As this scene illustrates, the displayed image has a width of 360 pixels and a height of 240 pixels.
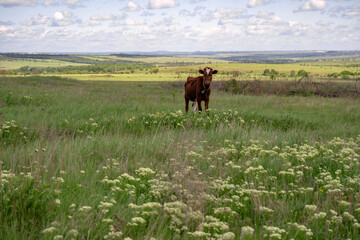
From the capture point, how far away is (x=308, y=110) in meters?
16.6

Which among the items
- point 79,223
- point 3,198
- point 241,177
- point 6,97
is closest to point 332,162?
point 241,177

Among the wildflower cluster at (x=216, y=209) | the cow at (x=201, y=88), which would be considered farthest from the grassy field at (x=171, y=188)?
the cow at (x=201, y=88)

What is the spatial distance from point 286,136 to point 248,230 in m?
6.86

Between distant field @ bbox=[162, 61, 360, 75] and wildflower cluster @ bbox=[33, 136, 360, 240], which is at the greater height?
distant field @ bbox=[162, 61, 360, 75]

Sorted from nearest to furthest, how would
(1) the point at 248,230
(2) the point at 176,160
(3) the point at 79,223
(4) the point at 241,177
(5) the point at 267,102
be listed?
(1) the point at 248,230, (3) the point at 79,223, (4) the point at 241,177, (2) the point at 176,160, (5) the point at 267,102

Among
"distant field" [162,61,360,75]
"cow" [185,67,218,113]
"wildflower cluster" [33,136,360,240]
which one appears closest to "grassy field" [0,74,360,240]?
"wildflower cluster" [33,136,360,240]

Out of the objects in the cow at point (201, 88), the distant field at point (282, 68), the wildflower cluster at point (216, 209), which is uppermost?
the distant field at point (282, 68)

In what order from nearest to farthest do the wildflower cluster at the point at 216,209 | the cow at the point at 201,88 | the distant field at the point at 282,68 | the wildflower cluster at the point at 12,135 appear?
the wildflower cluster at the point at 216,209, the wildflower cluster at the point at 12,135, the cow at the point at 201,88, the distant field at the point at 282,68

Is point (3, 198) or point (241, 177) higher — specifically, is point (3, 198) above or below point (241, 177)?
above

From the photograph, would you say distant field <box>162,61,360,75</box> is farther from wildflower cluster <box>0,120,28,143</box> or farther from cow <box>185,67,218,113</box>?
wildflower cluster <box>0,120,28,143</box>

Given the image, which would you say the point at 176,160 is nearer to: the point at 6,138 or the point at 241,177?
the point at 241,177

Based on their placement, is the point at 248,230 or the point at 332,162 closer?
the point at 248,230

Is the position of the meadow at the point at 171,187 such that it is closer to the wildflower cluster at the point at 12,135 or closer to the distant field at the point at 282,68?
the wildflower cluster at the point at 12,135

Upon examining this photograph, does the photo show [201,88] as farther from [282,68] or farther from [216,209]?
[282,68]
